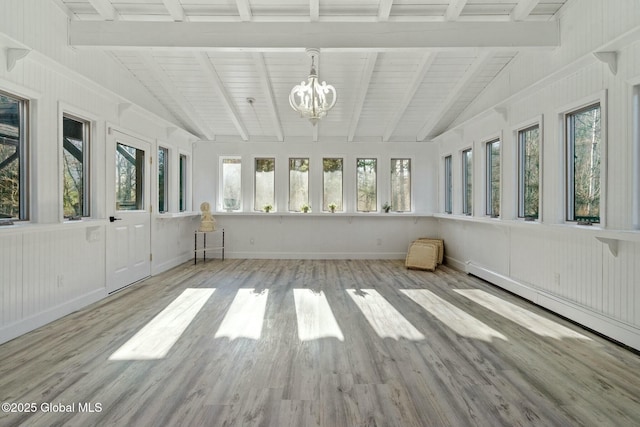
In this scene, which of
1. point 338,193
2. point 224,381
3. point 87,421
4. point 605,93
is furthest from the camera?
point 338,193

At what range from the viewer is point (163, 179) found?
6.29 meters

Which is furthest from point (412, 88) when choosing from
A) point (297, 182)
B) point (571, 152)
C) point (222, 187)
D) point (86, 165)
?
point (86, 165)

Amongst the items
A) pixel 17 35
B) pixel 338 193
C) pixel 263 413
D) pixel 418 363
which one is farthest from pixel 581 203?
pixel 17 35

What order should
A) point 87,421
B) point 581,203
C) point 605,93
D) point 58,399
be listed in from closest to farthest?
point 87,421 → point 58,399 → point 605,93 → point 581,203

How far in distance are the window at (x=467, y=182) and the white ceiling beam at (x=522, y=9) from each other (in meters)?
2.68

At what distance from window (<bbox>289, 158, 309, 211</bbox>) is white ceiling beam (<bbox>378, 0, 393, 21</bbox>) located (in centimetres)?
414

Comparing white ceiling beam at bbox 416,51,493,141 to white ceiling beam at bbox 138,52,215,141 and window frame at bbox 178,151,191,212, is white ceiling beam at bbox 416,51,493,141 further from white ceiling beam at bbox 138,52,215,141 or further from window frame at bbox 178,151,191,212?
window frame at bbox 178,151,191,212

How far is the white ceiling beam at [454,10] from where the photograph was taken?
362 centimetres

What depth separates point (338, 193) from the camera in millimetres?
7652

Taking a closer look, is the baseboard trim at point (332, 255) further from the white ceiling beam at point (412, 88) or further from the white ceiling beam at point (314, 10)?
the white ceiling beam at point (314, 10)

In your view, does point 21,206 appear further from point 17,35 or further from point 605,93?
point 605,93

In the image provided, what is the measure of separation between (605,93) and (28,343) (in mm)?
5726

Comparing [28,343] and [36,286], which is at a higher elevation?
[36,286]

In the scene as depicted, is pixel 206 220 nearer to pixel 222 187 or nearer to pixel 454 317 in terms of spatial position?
pixel 222 187
